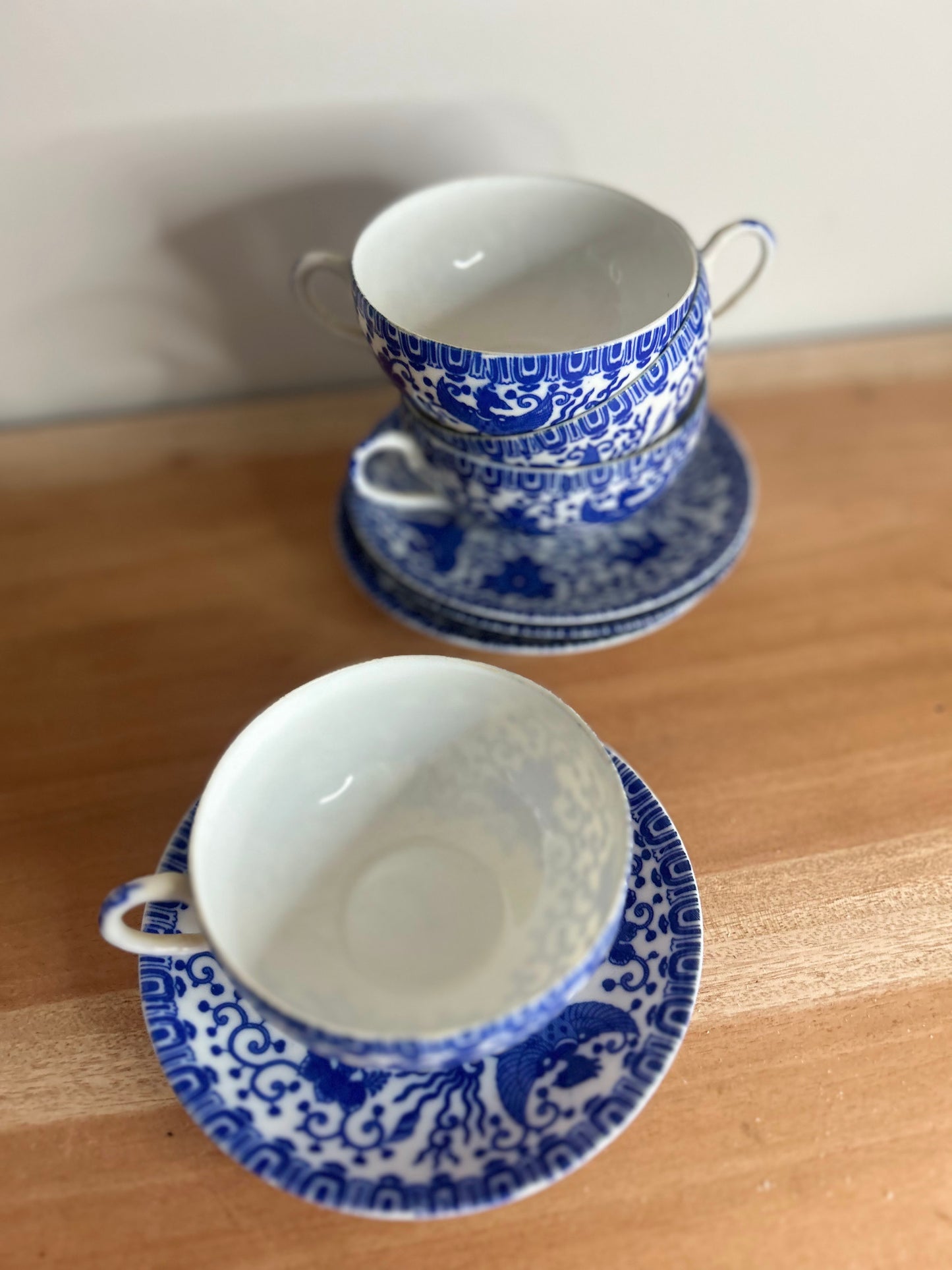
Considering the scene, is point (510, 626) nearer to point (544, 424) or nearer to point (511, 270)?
point (544, 424)

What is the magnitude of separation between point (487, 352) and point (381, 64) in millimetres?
230

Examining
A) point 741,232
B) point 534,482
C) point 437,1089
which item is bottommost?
point 437,1089

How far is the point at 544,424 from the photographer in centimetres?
50

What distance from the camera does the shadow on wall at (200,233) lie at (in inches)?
23.2

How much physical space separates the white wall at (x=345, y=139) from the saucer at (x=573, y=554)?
172mm

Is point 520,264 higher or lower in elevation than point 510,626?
higher

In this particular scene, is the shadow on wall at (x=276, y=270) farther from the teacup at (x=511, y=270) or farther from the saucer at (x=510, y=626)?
the saucer at (x=510, y=626)

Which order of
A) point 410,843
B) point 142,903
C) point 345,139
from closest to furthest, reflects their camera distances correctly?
point 142,903 < point 410,843 < point 345,139

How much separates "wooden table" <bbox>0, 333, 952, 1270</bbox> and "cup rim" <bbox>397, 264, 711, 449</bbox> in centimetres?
13

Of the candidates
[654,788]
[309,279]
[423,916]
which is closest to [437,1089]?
[423,916]

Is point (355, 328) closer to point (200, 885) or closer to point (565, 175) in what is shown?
point (565, 175)

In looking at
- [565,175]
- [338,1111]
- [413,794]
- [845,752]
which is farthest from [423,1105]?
[565,175]

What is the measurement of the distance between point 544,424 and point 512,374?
0.04 m

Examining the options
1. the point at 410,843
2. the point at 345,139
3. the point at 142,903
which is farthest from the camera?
the point at 345,139
